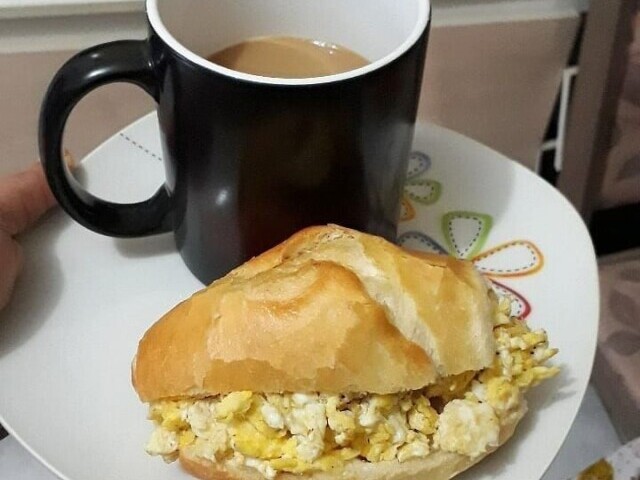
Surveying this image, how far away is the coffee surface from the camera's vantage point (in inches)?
20.1

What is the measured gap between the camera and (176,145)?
0.46 meters

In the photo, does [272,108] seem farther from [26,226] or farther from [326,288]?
[26,226]

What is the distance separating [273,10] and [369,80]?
0.13 metres

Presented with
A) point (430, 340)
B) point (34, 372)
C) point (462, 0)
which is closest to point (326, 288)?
point (430, 340)

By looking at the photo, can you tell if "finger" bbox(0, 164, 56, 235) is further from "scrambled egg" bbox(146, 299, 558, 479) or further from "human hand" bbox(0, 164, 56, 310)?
"scrambled egg" bbox(146, 299, 558, 479)

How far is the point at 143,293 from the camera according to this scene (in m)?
0.51

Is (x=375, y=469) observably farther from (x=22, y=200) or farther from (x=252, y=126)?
(x=22, y=200)

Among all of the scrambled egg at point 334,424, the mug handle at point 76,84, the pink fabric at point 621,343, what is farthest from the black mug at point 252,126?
the pink fabric at point 621,343

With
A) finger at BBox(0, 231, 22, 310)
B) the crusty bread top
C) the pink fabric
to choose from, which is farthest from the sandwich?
the pink fabric

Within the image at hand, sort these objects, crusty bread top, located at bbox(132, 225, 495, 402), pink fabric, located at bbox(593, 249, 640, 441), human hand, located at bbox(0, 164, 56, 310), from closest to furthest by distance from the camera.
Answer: crusty bread top, located at bbox(132, 225, 495, 402)
human hand, located at bbox(0, 164, 56, 310)
pink fabric, located at bbox(593, 249, 640, 441)

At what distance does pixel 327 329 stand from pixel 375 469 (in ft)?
0.22

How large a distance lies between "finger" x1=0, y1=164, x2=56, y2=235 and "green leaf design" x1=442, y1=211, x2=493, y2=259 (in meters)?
0.24

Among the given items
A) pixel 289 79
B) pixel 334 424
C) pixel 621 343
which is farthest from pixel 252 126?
pixel 621 343

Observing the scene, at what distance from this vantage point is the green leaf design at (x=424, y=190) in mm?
582
